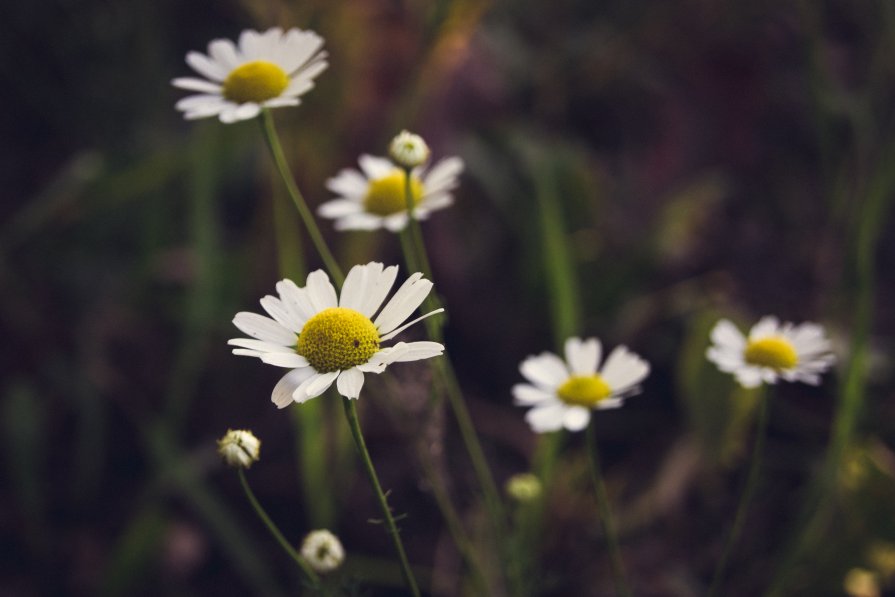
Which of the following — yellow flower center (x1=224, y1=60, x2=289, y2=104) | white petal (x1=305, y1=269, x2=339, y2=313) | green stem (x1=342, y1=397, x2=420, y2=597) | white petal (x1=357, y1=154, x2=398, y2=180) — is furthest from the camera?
white petal (x1=357, y1=154, x2=398, y2=180)

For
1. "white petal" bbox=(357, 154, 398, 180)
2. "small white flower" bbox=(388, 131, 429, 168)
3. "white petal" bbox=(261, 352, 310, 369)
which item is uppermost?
"small white flower" bbox=(388, 131, 429, 168)

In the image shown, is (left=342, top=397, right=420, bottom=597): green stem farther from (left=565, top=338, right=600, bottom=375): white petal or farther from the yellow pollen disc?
(left=565, top=338, right=600, bottom=375): white petal

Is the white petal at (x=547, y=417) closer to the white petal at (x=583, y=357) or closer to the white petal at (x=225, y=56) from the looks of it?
the white petal at (x=583, y=357)

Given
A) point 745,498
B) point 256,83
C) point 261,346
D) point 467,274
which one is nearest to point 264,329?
point 261,346

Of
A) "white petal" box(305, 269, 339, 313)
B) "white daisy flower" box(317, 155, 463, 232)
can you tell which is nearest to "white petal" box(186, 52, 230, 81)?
"white daisy flower" box(317, 155, 463, 232)

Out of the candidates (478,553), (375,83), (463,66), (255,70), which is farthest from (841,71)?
(255,70)

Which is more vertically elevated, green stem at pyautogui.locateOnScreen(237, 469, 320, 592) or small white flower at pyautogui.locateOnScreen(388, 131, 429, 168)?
small white flower at pyautogui.locateOnScreen(388, 131, 429, 168)

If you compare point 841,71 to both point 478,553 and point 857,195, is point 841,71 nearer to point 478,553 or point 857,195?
point 857,195
